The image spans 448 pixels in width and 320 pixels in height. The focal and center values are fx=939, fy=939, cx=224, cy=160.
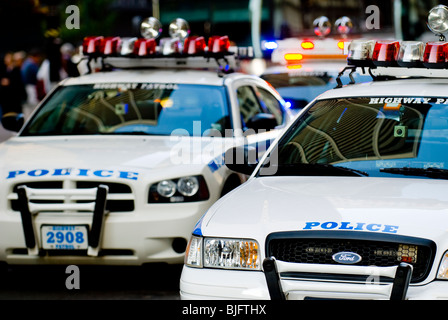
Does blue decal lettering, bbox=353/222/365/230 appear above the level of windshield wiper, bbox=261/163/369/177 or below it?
below

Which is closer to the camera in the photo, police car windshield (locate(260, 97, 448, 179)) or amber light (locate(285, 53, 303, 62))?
police car windshield (locate(260, 97, 448, 179))

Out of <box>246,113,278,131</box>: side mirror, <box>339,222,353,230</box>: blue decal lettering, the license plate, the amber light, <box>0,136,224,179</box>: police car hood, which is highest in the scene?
the amber light

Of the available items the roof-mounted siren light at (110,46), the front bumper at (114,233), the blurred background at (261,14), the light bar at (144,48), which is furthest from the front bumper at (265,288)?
the blurred background at (261,14)

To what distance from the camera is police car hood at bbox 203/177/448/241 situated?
4.23 m

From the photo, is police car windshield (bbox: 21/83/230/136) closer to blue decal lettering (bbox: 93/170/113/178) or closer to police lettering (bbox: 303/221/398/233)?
blue decal lettering (bbox: 93/170/113/178)

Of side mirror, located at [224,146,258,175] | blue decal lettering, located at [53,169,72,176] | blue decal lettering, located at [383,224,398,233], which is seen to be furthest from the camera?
blue decal lettering, located at [53,169,72,176]

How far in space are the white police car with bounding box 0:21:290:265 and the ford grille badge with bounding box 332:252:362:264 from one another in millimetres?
2314

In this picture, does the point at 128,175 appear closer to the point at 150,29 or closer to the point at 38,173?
the point at 38,173

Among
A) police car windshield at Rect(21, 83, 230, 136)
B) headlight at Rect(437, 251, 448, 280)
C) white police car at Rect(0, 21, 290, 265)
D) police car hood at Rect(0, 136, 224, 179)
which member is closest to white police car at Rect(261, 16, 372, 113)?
white police car at Rect(0, 21, 290, 265)

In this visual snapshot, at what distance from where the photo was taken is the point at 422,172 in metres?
5.04

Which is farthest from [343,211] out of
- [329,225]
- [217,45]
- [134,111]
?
[217,45]

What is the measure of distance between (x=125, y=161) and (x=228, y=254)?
7.63 feet

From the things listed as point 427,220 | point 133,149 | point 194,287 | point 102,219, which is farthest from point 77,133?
point 427,220

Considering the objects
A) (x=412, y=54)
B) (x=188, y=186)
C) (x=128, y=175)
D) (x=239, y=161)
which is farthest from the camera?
(x=188, y=186)
